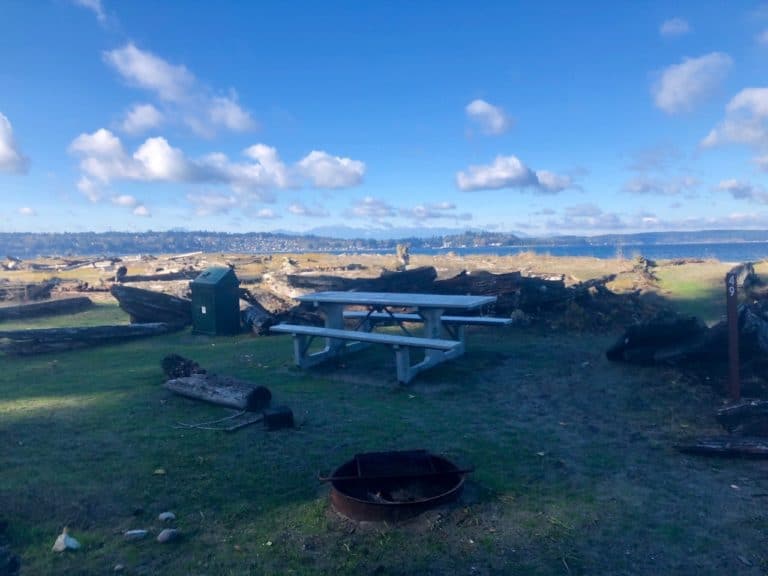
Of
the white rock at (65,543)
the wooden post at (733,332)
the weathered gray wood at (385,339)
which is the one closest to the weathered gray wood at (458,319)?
the weathered gray wood at (385,339)

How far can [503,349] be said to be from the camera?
32.8ft

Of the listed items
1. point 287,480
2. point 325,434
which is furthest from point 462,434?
point 287,480

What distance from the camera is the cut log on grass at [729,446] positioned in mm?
4758

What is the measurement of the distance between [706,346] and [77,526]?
7.64 meters

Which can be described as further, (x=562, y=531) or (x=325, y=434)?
(x=325, y=434)

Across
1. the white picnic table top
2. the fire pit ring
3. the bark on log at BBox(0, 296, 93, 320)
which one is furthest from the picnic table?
the bark on log at BBox(0, 296, 93, 320)

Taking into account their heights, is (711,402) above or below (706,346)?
below

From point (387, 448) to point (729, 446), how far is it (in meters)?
3.18

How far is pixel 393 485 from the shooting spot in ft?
14.3

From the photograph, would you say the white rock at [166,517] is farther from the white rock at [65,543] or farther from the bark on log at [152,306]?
the bark on log at [152,306]

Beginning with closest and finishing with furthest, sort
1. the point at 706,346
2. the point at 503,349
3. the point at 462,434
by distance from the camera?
the point at 462,434 → the point at 706,346 → the point at 503,349

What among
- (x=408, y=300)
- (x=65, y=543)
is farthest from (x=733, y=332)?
(x=65, y=543)

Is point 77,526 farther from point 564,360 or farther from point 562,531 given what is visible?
point 564,360

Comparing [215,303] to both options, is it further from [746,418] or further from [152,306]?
[746,418]
